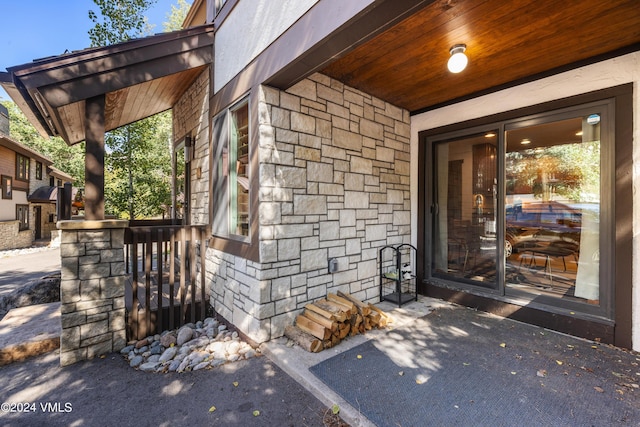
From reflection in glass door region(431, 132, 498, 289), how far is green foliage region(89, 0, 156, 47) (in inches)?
297

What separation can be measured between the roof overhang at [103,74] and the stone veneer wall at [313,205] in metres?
1.47

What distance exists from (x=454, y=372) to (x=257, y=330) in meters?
1.82

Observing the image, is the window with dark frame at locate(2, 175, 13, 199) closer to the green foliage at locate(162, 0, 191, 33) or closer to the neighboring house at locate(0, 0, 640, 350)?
the green foliage at locate(162, 0, 191, 33)

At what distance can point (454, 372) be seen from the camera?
7.55 ft

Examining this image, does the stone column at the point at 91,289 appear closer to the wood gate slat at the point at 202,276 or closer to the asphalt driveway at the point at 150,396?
the asphalt driveway at the point at 150,396

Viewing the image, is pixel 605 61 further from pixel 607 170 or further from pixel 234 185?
pixel 234 185

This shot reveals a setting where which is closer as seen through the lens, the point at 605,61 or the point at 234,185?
the point at 605,61

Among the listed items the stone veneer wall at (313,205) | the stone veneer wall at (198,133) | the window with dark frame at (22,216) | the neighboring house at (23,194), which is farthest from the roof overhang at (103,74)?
the window with dark frame at (22,216)

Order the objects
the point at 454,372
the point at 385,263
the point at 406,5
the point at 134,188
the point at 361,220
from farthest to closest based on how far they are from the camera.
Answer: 1. the point at 134,188
2. the point at 385,263
3. the point at 361,220
4. the point at 454,372
5. the point at 406,5

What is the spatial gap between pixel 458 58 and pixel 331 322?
2827mm

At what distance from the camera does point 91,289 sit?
2715mm

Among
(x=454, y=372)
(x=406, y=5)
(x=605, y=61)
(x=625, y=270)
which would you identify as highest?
(x=605, y=61)

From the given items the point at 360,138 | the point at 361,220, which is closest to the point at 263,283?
the point at 361,220

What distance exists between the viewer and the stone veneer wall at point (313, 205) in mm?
2816
